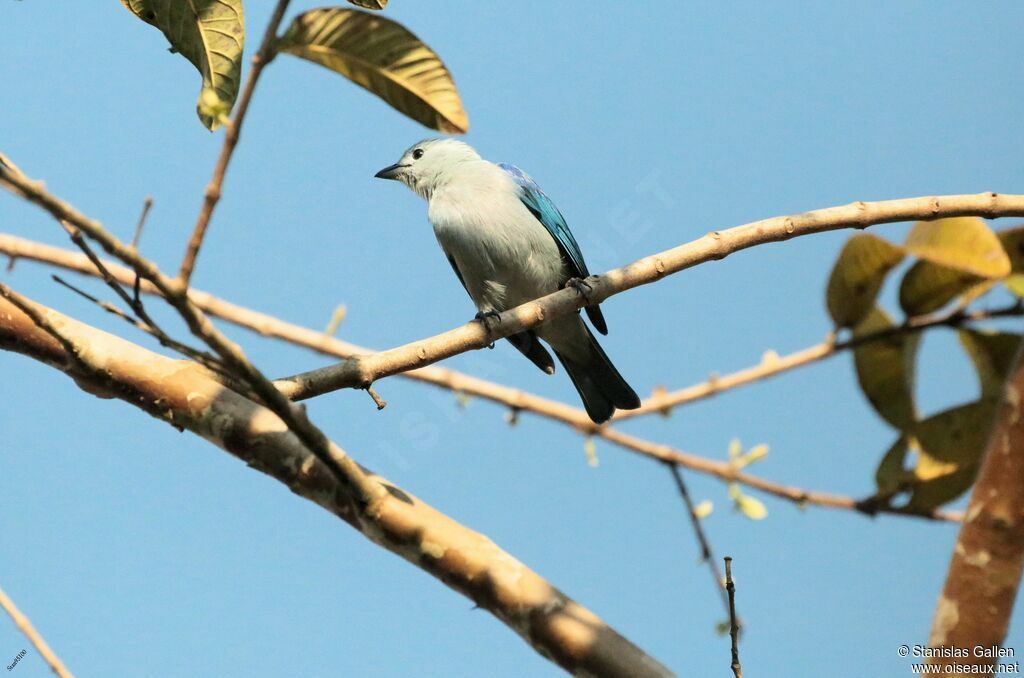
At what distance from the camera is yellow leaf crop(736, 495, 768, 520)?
13.5ft

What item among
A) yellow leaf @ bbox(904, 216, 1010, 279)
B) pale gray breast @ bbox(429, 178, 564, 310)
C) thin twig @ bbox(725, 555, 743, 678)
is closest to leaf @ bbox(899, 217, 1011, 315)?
yellow leaf @ bbox(904, 216, 1010, 279)

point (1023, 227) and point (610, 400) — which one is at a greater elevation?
point (1023, 227)

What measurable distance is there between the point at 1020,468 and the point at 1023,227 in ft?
7.38

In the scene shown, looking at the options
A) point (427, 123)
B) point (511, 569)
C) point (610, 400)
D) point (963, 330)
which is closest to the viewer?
point (427, 123)

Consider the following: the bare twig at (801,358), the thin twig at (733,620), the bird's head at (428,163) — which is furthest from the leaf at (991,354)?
the bird's head at (428,163)

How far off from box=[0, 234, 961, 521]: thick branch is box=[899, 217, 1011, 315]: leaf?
0.99 m

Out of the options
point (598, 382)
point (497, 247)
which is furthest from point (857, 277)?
point (497, 247)

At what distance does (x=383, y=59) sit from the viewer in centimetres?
259

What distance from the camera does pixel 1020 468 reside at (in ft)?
9.01

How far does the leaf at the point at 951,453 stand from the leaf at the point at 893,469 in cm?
Result: 7

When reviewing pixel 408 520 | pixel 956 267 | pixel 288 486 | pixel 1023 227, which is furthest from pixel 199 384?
pixel 1023 227

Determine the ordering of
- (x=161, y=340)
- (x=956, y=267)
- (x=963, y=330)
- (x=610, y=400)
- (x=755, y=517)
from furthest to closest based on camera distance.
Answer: (x=610, y=400)
(x=963, y=330)
(x=956, y=267)
(x=755, y=517)
(x=161, y=340)

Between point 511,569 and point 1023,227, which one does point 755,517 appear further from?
point 1023,227

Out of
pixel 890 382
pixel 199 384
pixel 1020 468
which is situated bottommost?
pixel 199 384
